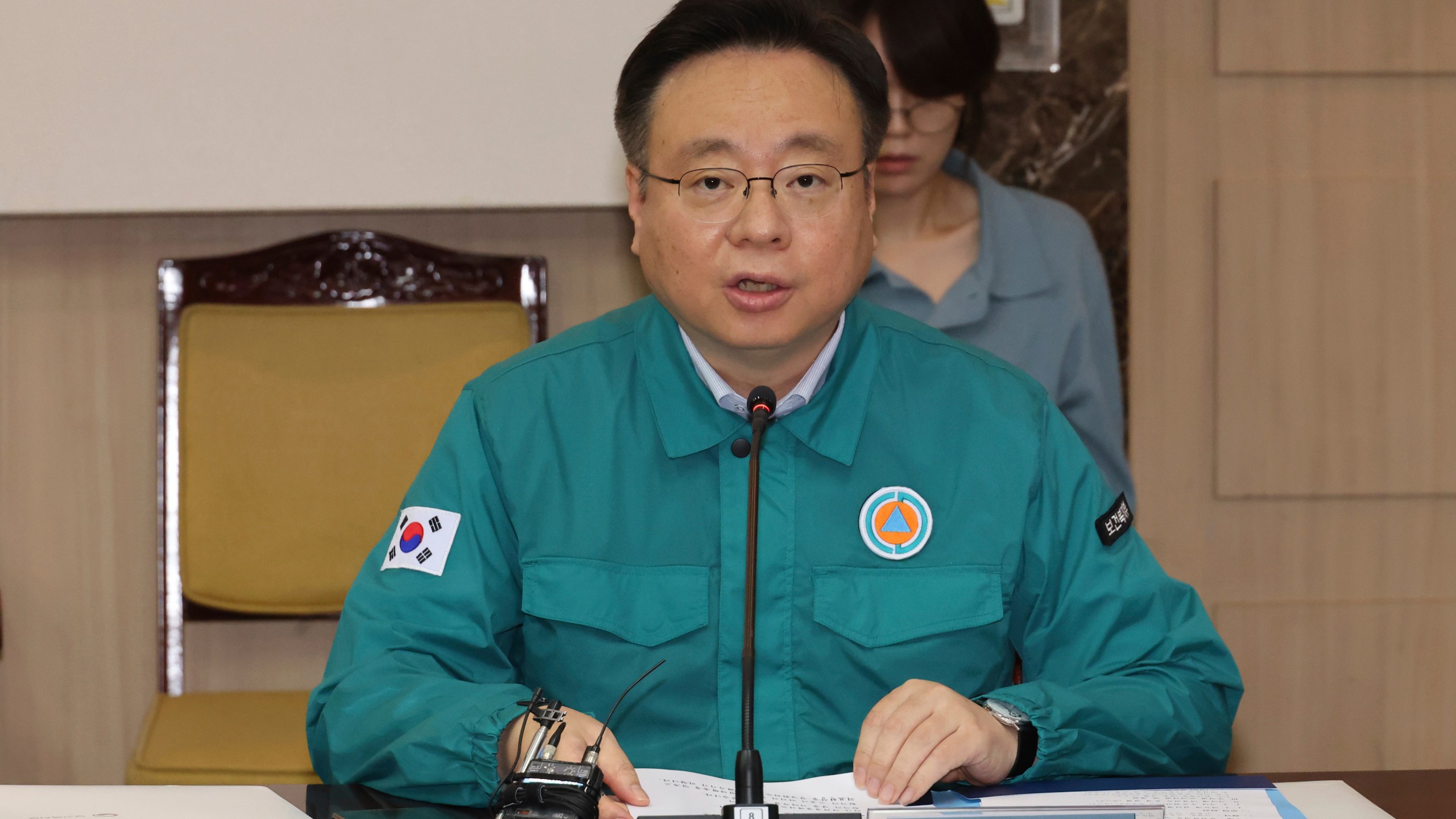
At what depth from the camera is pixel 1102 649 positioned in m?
1.31

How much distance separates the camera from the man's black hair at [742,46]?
4.35ft

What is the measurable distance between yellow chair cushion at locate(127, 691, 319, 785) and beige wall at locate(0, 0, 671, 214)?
0.86 metres

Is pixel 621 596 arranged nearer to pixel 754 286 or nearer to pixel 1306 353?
pixel 754 286

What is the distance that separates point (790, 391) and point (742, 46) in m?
0.38

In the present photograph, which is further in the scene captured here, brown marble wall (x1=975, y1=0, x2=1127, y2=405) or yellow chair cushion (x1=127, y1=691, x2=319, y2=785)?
brown marble wall (x1=975, y1=0, x2=1127, y2=405)

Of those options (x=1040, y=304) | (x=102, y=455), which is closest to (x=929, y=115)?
(x=1040, y=304)

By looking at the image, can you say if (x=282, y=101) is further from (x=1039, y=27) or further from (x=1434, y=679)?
(x=1434, y=679)

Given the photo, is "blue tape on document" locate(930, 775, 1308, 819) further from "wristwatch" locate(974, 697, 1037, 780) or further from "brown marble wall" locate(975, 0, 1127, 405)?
"brown marble wall" locate(975, 0, 1127, 405)

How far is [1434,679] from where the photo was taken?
8.52 ft

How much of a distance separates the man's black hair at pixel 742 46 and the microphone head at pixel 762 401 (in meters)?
0.36

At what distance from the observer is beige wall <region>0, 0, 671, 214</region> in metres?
2.17

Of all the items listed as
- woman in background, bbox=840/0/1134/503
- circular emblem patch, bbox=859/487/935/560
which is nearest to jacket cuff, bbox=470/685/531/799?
circular emblem patch, bbox=859/487/935/560

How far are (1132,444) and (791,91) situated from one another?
4.96ft

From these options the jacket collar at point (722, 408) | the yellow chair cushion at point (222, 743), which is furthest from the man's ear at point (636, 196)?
the yellow chair cushion at point (222, 743)
